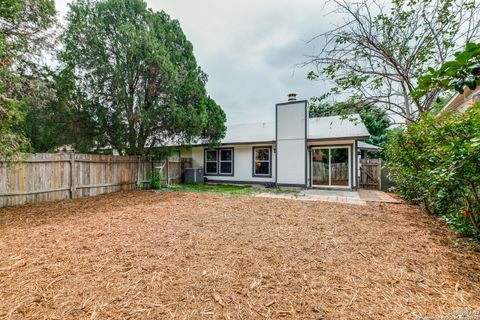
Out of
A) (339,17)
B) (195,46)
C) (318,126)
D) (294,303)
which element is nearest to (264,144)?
(318,126)

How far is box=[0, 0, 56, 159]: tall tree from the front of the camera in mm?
5027

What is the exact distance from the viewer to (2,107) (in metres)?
4.83

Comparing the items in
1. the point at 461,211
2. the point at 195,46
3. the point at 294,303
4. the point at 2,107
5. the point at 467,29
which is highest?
the point at 195,46

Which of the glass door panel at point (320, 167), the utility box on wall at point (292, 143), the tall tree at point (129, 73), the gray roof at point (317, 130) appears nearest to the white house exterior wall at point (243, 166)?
the gray roof at point (317, 130)

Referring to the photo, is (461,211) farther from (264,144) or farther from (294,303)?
(264,144)

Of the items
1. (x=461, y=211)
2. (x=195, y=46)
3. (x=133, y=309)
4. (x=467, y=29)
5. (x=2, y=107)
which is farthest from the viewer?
(x=195, y=46)

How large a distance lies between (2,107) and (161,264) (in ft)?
16.6

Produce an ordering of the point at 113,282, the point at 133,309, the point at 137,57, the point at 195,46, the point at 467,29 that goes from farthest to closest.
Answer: the point at 195,46
the point at 137,57
the point at 467,29
the point at 113,282
the point at 133,309

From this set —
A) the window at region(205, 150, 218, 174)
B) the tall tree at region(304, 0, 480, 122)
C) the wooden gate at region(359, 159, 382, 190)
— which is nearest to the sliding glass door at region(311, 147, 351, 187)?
the wooden gate at region(359, 159, 382, 190)

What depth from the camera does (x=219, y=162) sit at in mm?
14492

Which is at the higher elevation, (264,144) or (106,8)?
(106,8)

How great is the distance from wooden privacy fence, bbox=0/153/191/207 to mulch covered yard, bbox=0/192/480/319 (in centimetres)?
154

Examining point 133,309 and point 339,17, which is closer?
point 133,309

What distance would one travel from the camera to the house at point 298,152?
36.4 feet
